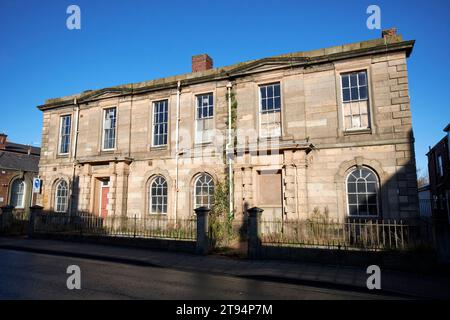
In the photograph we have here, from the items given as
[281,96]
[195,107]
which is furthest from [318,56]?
[195,107]

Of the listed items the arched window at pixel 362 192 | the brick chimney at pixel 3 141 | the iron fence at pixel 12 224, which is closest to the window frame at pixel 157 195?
the iron fence at pixel 12 224

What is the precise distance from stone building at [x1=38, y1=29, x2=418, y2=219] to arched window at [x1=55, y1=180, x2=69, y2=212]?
0.08 meters

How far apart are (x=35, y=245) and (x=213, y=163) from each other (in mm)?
8490

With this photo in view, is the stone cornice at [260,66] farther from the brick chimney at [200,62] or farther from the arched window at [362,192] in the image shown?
the arched window at [362,192]

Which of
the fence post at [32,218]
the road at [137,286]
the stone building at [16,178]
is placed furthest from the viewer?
the stone building at [16,178]

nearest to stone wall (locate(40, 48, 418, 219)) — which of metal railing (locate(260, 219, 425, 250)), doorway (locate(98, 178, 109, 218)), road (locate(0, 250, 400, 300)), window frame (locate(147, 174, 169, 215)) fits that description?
window frame (locate(147, 174, 169, 215))

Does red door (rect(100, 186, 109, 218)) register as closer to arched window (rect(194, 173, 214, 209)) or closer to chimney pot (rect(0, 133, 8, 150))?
arched window (rect(194, 173, 214, 209))

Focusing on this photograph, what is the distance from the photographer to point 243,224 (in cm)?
1307

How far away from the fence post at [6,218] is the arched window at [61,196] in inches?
95.2

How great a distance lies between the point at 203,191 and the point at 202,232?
407 cm

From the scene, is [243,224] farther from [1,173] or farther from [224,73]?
[1,173]

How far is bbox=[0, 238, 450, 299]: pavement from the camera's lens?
22.4 ft

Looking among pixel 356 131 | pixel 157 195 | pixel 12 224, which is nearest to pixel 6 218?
pixel 12 224

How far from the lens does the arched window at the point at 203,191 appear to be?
564 inches
